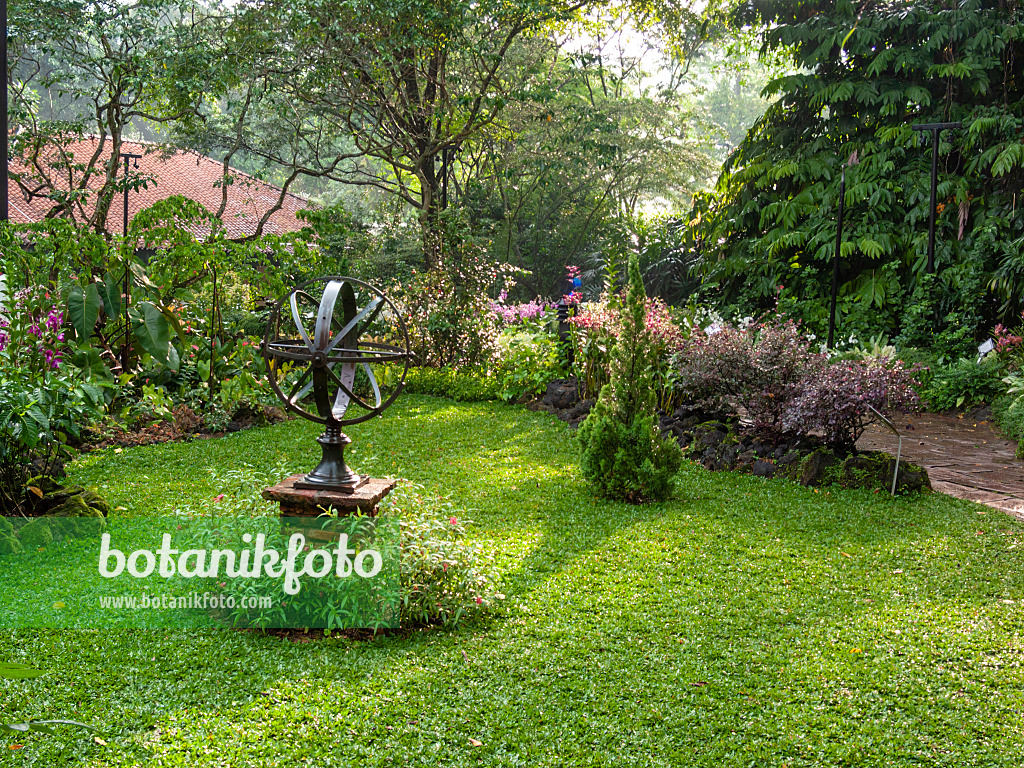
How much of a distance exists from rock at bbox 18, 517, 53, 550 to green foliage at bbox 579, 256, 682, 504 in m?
3.39

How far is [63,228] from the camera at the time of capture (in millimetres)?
6371

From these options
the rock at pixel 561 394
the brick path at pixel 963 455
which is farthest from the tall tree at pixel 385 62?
the brick path at pixel 963 455

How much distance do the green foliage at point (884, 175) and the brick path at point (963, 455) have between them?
9.70ft

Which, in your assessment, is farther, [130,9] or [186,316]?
[130,9]

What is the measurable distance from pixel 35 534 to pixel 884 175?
1286 centimetres

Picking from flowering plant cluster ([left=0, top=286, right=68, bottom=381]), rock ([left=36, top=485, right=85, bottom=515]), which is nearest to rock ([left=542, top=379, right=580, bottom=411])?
flowering plant cluster ([left=0, top=286, right=68, bottom=381])

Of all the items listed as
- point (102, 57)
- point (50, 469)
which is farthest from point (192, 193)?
point (50, 469)

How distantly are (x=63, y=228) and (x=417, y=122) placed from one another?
742 centimetres

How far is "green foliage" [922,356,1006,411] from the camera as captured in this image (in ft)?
31.3

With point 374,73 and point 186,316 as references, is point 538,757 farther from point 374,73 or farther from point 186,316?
point 374,73

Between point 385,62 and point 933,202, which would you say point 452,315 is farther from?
point 933,202

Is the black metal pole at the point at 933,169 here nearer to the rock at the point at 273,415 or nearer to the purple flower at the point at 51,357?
the rock at the point at 273,415

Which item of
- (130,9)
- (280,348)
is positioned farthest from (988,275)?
(130,9)

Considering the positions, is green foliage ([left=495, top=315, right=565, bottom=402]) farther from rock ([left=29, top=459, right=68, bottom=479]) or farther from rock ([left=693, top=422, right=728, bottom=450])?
rock ([left=29, top=459, right=68, bottom=479])
